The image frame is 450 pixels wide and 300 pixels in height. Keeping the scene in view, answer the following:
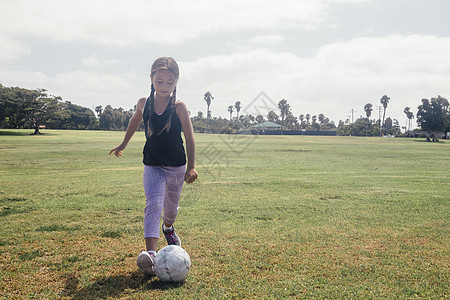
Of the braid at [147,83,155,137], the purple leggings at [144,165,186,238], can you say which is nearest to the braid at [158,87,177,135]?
the braid at [147,83,155,137]

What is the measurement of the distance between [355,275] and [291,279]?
82cm

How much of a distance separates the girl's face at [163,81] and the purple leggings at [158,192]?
0.96 meters

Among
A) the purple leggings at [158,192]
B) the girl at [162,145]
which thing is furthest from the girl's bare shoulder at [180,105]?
the purple leggings at [158,192]

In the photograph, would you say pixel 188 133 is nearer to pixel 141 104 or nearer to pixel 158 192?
pixel 141 104

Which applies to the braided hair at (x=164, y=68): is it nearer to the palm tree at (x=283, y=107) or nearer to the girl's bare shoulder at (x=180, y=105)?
the girl's bare shoulder at (x=180, y=105)

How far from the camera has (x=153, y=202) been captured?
405 cm

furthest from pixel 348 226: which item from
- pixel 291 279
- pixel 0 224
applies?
pixel 0 224

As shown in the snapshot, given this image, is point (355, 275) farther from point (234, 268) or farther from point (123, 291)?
point (123, 291)

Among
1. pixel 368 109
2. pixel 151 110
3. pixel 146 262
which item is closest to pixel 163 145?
pixel 151 110

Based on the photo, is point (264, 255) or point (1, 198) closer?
point (264, 255)

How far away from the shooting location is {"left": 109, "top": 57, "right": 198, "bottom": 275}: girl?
13.3 feet

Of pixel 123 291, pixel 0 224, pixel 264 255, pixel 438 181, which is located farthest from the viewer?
pixel 438 181

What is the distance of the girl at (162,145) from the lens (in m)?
4.05

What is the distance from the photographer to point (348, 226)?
6.30m
